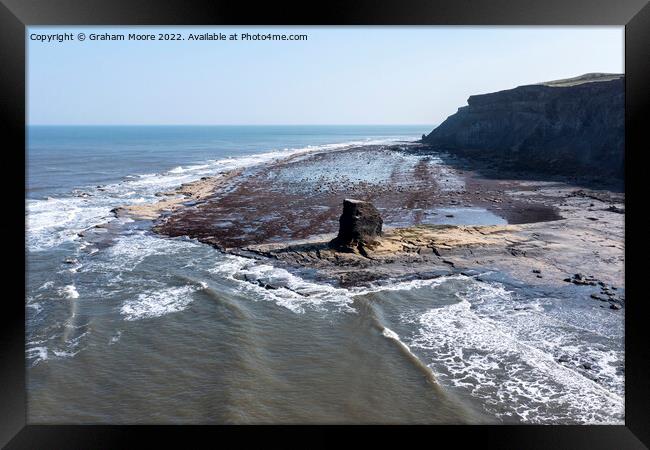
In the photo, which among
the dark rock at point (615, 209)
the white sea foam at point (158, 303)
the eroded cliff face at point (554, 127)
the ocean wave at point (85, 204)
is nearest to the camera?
the white sea foam at point (158, 303)

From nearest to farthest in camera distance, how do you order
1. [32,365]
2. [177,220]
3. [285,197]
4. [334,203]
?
1. [32,365]
2. [177,220]
3. [334,203]
4. [285,197]

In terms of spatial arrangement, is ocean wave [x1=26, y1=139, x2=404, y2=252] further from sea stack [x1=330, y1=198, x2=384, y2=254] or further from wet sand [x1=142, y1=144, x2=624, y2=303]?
sea stack [x1=330, y1=198, x2=384, y2=254]

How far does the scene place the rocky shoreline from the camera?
2203 cm

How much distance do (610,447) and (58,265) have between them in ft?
73.0

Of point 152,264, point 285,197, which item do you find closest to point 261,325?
point 152,264

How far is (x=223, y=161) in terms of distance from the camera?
243ft

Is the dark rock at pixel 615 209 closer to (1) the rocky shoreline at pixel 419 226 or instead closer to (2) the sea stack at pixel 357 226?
(1) the rocky shoreline at pixel 419 226

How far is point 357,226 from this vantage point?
78.7 feet

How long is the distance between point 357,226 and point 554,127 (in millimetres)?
41483

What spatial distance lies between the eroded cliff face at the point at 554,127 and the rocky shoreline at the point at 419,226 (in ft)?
26.6

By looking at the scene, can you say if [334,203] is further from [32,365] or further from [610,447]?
[610,447]

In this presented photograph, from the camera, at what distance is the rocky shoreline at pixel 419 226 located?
72.3 feet
